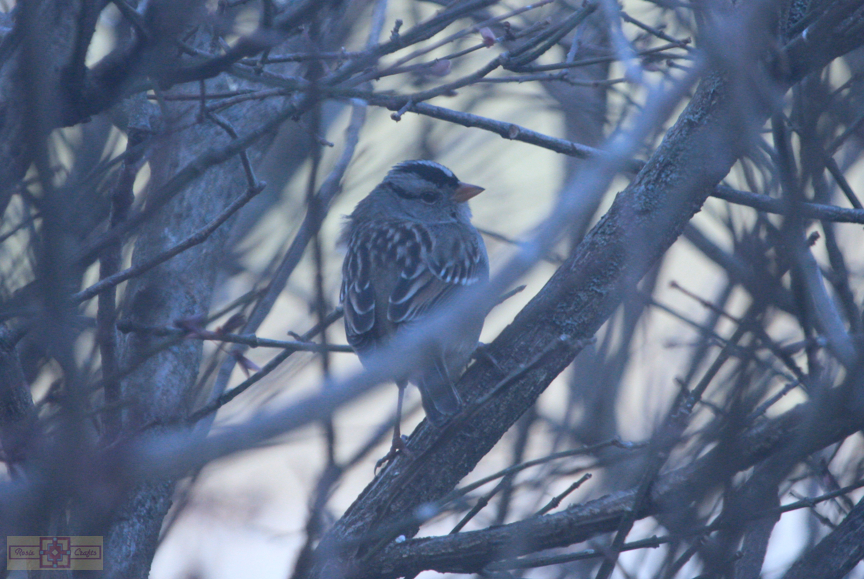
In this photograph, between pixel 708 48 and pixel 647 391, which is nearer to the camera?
pixel 708 48

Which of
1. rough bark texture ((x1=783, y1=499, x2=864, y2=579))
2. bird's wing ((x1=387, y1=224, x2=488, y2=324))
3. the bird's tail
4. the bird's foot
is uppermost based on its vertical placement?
bird's wing ((x1=387, y1=224, x2=488, y2=324))

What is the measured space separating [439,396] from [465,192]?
2227 mm

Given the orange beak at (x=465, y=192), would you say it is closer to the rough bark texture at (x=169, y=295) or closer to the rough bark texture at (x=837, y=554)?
the rough bark texture at (x=169, y=295)

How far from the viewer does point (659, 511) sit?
2805 millimetres

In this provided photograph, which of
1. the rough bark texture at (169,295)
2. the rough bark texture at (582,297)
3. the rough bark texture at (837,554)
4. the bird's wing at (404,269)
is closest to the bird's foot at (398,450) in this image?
the rough bark texture at (582,297)

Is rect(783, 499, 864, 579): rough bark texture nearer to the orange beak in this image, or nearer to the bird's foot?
the bird's foot

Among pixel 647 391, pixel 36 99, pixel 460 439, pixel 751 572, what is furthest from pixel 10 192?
pixel 647 391

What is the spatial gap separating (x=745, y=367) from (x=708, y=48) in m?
0.69

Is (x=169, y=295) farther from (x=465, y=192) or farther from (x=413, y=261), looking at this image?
(x=465, y=192)

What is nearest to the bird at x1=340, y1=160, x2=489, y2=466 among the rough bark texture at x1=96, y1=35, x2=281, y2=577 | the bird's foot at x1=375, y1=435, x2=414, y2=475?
the bird's foot at x1=375, y1=435, x2=414, y2=475

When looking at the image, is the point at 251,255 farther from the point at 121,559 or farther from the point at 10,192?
the point at 10,192

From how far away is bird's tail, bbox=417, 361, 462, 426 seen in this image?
350 centimetres

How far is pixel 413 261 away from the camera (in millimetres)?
5098

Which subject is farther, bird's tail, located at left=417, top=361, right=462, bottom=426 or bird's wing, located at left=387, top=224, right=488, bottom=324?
bird's wing, located at left=387, top=224, right=488, bottom=324
